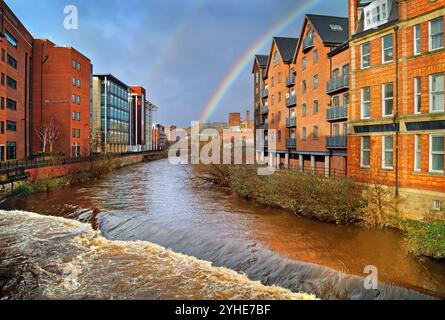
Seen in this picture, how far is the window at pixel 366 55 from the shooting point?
715 inches

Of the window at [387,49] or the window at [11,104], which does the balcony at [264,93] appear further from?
the window at [11,104]

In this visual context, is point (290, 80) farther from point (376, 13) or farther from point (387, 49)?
point (387, 49)

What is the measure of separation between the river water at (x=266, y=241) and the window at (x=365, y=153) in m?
4.37

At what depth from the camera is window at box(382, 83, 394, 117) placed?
54.7 feet

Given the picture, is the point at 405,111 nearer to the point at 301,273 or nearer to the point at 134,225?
the point at 301,273

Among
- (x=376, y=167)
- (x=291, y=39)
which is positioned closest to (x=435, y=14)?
(x=376, y=167)

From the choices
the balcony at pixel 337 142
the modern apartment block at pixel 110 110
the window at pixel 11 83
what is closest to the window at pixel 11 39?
the window at pixel 11 83

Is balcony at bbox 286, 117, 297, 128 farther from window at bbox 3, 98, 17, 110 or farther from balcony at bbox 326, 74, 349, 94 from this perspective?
window at bbox 3, 98, 17, 110

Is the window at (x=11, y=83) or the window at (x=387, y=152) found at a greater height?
the window at (x=11, y=83)

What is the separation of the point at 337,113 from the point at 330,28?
373 inches

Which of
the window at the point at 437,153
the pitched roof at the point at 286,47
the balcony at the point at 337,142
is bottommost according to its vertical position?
the window at the point at 437,153

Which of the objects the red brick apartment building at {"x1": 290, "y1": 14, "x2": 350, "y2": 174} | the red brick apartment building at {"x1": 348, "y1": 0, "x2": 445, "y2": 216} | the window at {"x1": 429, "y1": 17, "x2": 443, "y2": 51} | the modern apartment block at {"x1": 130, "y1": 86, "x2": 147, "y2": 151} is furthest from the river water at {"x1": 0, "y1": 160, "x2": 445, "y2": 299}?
the modern apartment block at {"x1": 130, "y1": 86, "x2": 147, "y2": 151}

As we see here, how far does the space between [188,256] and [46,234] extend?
7582 mm

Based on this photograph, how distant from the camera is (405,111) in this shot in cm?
1573
